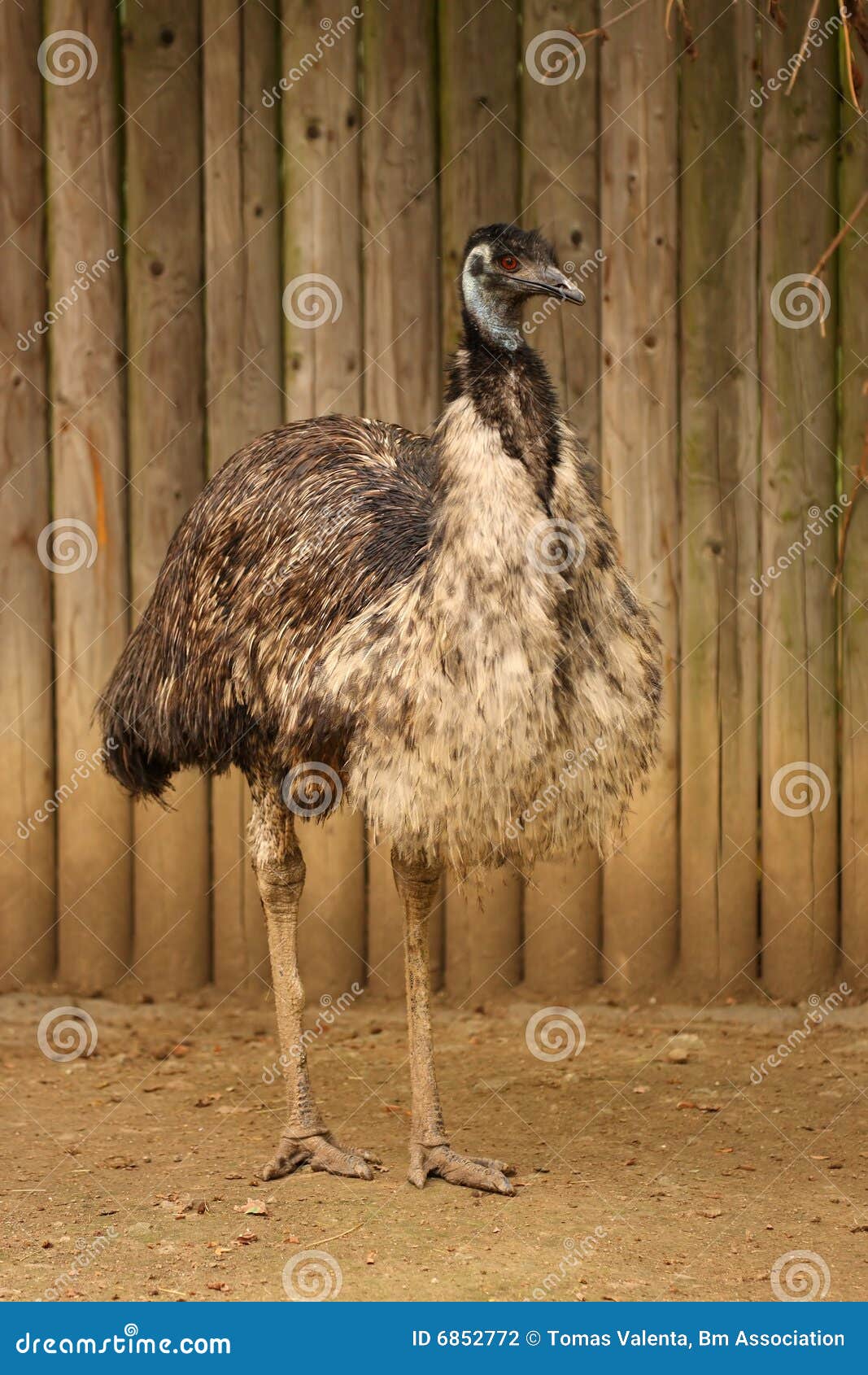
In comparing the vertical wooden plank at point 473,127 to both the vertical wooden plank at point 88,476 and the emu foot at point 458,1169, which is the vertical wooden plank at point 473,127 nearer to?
the vertical wooden plank at point 88,476

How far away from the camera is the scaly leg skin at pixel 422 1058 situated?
4.55m

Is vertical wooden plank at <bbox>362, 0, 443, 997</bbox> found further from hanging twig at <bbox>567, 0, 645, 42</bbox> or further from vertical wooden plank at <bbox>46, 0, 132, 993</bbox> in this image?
vertical wooden plank at <bbox>46, 0, 132, 993</bbox>

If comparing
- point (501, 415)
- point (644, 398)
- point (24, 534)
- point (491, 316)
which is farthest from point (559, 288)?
point (24, 534)

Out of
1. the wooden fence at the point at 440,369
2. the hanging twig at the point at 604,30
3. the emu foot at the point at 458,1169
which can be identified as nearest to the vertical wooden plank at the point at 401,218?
the wooden fence at the point at 440,369

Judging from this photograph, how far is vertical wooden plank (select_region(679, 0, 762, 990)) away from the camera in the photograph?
18.7 ft

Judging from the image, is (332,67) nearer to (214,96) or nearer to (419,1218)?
(214,96)

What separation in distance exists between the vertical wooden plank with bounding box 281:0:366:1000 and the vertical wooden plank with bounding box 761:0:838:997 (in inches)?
54.7

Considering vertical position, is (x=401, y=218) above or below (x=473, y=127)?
below

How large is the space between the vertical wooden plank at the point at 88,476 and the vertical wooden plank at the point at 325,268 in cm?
60

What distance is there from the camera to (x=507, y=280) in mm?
4004

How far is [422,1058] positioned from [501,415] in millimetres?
1763

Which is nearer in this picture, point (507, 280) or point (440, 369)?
point (507, 280)

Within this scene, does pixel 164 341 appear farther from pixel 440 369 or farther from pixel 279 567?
pixel 279 567

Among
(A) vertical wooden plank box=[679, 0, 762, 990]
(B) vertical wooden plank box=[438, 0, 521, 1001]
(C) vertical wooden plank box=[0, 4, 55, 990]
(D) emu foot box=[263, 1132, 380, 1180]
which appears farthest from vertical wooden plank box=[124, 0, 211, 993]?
(A) vertical wooden plank box=[679, 0, 762, 990]
